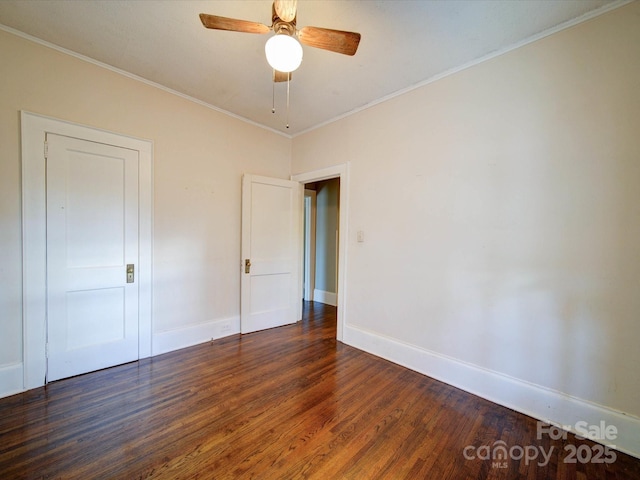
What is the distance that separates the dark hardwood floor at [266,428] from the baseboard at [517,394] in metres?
0.08

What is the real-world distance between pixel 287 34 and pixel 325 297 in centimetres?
427

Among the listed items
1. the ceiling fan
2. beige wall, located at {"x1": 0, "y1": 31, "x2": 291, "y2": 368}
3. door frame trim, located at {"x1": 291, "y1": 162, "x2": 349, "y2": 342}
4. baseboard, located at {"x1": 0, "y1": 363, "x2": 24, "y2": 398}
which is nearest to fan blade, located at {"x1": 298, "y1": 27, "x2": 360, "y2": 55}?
the ceiling fan

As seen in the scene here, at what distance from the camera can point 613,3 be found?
5.41ft

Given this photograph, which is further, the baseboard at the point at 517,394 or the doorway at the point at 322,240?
the doorway at the point at 322,240

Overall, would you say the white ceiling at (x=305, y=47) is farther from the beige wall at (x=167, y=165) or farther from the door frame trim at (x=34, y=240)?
the door frame trim at (x=34, y=240)

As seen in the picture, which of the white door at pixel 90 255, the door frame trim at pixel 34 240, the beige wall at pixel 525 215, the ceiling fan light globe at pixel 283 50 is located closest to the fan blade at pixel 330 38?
the ceiling fan light globe at pixel 283 50

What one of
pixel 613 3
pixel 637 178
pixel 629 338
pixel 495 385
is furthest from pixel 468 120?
pixel 495 385

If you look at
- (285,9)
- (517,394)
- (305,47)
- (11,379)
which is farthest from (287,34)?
(11,379)

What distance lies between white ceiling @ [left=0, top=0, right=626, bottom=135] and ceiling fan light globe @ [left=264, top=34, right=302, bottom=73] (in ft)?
1.58

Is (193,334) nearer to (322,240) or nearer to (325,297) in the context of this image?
(325,297)

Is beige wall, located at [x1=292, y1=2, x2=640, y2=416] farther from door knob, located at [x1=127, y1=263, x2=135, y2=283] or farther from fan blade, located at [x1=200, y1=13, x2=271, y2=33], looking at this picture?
door knob, located at [x1=127, y1=263, x2=135, y2=283]

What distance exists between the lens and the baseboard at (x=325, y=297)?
493 cm

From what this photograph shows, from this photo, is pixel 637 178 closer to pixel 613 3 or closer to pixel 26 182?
pixel 613 3

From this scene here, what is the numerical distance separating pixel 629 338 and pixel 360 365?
1960 millimetres
